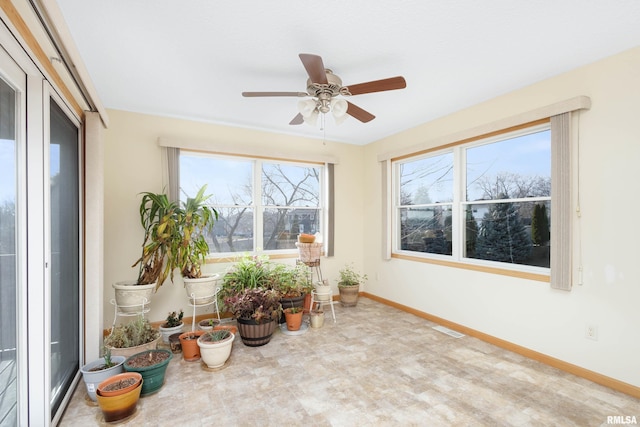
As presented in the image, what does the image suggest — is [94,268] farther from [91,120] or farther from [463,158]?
[463,158]

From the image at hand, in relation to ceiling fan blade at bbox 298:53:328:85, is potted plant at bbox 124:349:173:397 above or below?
below

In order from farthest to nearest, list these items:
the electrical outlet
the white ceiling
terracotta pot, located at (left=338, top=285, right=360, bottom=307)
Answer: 1. terracotta pot, located at (left=338, top=285, right=360, bottom=307)
2. the electrical outlet
3. the white ceiling

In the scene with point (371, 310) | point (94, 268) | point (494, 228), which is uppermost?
point (494, 228)

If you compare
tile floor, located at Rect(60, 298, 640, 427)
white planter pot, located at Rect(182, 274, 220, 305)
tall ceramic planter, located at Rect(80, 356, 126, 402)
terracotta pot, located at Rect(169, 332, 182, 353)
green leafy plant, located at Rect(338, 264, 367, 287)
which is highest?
white planter pot, located at Rect(182, 274, 220, 305)

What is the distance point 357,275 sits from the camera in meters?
4.98

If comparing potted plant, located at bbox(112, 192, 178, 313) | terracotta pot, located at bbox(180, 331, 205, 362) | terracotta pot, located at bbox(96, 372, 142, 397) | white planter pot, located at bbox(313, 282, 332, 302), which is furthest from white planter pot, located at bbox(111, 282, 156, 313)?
white planter pot, located at bbox(313, 282, 332, 302)

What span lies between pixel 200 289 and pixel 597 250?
3719 millimetres

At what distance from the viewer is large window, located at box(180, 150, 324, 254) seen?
4.02 meters

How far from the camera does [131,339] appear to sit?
104 inches

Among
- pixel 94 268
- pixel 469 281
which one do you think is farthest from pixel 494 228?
pixel 94 268

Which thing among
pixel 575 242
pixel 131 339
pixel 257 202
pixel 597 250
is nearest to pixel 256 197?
pixel 257 202

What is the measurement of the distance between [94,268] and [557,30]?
3944mm

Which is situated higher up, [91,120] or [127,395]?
[91,120]

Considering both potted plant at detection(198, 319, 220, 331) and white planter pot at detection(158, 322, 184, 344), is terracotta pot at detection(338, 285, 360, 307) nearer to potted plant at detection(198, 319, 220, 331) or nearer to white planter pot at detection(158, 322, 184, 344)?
potted plant at detection(198, 319, 220, 331)
